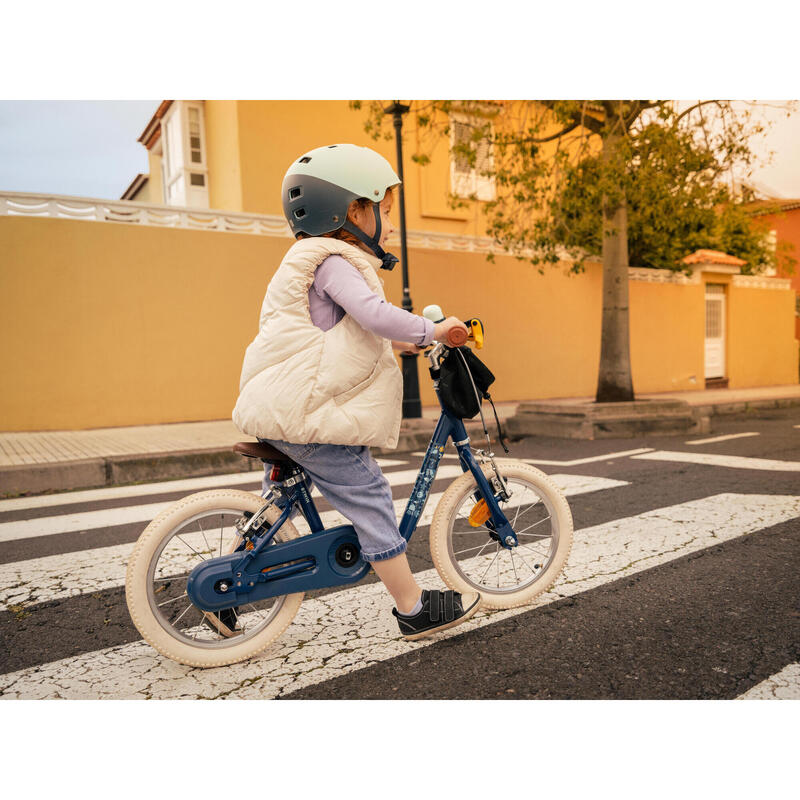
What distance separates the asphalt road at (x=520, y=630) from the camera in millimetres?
2109

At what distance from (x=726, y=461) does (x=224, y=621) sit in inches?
202

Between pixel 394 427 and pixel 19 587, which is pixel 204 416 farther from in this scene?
pixel 394 427

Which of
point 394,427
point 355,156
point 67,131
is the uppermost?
point 67,131

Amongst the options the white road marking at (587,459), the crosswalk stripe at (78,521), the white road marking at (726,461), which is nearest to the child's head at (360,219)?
the crosswalk stripe at (78,521)

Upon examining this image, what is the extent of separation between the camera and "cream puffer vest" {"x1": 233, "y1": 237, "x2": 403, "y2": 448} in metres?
2.12

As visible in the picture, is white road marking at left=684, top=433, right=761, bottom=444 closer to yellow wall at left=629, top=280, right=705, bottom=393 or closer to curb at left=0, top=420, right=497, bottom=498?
curb at left=0, top=420, right=497, bottom=498

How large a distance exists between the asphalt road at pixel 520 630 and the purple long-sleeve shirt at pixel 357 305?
109cm

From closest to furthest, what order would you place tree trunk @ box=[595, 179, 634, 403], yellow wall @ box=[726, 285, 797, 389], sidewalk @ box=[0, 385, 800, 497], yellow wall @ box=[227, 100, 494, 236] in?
1. sidewalk @ box=[0, 385, 800, 497]
2. tree trunk @ box=[595, 179, 634, 403]
3. yellow wall @ box=[227, 100, 494, 236]
4. yellow wall @ box=[726, 285, 797, 389]

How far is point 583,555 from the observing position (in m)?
3.39

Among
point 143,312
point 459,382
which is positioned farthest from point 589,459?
point 143,312

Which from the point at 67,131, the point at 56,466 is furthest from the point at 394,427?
the point at 56,466

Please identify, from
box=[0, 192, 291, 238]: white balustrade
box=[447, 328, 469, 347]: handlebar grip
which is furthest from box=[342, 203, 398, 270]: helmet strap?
box=[0, 192, 291, 238]: white balustrade

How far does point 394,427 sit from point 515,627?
90cm

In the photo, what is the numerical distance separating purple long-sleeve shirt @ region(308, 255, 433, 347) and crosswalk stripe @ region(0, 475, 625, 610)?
0.88 meters
